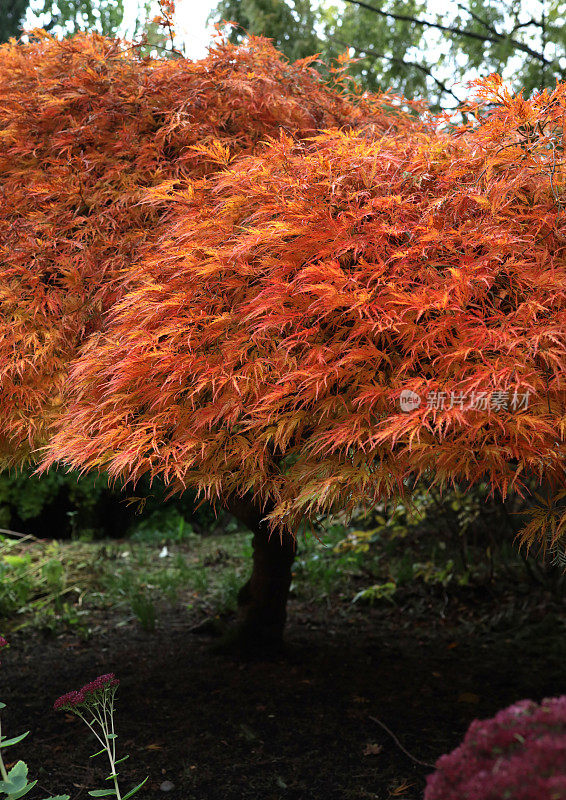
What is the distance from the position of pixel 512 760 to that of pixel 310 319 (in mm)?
1114

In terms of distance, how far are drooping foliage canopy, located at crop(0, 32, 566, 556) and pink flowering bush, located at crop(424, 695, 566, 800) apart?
586mm

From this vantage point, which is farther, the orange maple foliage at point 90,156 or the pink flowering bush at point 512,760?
the orange maple foliage at point 90,156

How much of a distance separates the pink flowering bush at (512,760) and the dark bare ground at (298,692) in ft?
4.83

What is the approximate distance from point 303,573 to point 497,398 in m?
3.68

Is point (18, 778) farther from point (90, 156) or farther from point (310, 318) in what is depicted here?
point (90, 156)

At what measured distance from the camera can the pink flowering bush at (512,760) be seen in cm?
81

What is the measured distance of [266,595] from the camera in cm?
328

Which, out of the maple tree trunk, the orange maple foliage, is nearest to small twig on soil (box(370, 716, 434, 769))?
the maple tree trunk

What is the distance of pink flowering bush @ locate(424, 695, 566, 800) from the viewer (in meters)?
0.81

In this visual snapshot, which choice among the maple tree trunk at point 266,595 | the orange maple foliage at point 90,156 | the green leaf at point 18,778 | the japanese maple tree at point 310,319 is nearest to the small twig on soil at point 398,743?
the maple tree trunk at point 266,595

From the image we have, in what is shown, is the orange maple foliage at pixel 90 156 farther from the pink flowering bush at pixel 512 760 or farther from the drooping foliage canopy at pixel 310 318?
the pink flowering bush at pixel 512 760

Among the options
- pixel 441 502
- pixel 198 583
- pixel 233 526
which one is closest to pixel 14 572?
pixel 198 583

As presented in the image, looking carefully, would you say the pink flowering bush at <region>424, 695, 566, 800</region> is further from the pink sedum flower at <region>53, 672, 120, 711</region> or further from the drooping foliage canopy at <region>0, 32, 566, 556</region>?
the pink sedum flower at <region>53, 672, 120, 711</region>

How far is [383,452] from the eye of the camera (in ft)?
5.24
